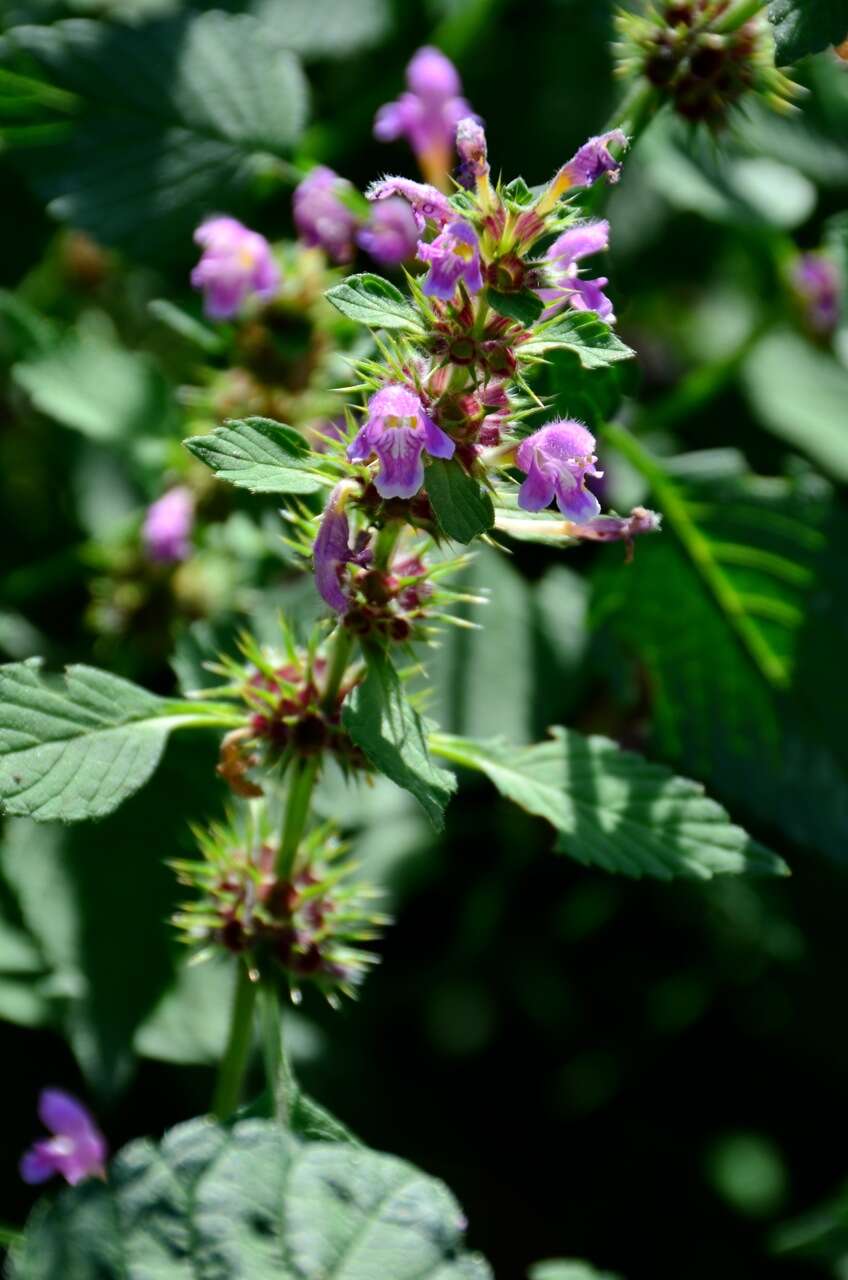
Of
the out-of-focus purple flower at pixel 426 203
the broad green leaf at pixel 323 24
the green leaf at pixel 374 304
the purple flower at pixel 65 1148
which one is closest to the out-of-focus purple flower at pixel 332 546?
the green leaf at pixel 374 304

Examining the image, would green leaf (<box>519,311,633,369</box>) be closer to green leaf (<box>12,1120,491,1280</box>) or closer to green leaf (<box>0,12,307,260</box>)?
green leaf (<box>12,1120,491,1280</box>)

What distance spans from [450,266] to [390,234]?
0.82 meters

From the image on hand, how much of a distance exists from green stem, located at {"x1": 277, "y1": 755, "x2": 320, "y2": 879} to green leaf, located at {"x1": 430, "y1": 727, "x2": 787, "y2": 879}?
142 mm

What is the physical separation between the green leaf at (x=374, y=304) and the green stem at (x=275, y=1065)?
0.80 metres

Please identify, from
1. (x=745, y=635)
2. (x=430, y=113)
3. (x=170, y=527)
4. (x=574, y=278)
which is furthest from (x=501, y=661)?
(x=574, y=278)

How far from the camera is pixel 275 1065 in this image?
1.63 metres

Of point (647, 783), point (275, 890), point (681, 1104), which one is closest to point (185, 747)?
point (275, 890)

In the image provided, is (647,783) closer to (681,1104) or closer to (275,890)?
(275,890)

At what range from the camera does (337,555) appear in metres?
1.36

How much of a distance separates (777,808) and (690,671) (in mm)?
279

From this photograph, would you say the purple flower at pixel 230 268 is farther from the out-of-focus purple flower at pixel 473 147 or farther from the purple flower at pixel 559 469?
the purple flower at pixel 559 469

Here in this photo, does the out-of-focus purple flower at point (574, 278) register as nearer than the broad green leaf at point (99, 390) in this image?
Yes

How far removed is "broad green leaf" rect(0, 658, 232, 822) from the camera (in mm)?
1431

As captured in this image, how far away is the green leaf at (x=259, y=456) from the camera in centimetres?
128
